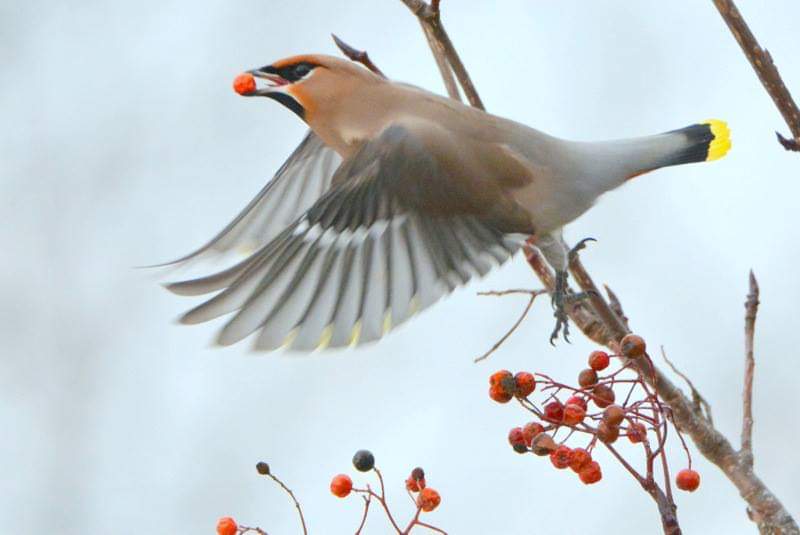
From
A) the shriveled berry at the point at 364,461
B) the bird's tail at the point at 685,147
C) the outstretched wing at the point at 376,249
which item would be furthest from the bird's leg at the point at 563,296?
the shriveled berry at the point at 364,461

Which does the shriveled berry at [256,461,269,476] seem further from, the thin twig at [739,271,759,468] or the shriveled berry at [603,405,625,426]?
the thin twig at [739,271,759,468]

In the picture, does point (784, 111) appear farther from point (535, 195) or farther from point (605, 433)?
point (535, 195)

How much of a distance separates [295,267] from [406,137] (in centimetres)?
32

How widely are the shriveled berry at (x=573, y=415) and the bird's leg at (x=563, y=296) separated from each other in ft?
1.68

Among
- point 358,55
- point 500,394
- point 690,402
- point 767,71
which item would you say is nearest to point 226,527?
point 500,394

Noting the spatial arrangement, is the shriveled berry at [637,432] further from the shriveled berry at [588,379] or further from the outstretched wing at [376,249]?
the outstretched wing at [376,249]

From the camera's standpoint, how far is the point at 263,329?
1905 millimetres

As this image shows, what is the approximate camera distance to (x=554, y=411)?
1.64 m

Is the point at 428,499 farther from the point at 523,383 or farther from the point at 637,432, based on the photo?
the point at 637,432

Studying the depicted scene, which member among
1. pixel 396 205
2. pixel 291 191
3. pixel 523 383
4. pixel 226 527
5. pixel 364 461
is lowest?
pixel 226 527

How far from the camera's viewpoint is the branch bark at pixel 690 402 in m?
1.55

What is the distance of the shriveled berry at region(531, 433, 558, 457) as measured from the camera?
5.14 ft

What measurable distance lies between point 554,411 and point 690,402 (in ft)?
0.93

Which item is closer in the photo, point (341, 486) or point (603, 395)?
point (603, 395)
